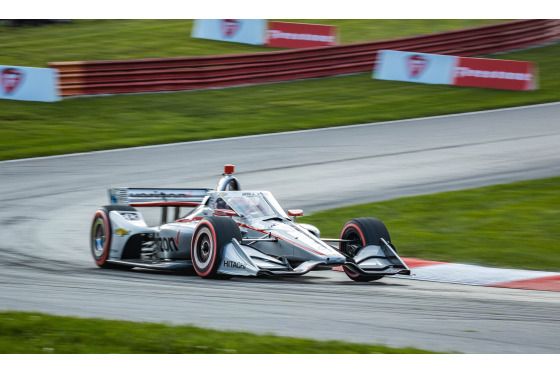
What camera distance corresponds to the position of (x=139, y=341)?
6.77 m

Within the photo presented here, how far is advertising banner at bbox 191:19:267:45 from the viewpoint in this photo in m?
34.4

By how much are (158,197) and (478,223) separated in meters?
5.37

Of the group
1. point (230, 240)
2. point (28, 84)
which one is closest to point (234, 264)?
point (230, 240)

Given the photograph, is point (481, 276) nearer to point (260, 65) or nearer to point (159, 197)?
point (159, 197)

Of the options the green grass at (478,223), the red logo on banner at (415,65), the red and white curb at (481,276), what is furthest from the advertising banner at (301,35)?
the red and white curb at (481,276)

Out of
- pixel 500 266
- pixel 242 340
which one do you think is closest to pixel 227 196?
pixel 500 266

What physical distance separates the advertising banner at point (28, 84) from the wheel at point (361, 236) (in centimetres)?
1541

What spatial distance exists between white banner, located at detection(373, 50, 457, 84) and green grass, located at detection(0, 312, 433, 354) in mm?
22564

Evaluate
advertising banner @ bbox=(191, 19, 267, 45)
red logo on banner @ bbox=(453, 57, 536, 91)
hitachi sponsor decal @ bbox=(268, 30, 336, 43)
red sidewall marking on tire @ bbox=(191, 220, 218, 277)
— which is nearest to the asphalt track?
red sidewall marking on tire @ bbox=(191, 220, 218, 277)

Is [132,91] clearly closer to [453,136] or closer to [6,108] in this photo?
[6,108]

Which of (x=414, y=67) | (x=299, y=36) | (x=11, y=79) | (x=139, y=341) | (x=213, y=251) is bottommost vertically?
(x=139, y=341)

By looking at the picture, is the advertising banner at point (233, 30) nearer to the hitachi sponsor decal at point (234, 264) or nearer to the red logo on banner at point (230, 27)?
the red logo on banner at point (230, 27)

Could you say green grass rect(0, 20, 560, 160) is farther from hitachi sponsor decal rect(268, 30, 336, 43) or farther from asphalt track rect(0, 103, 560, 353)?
hitachi sponsor decal rect(268, 30, 336, 43)

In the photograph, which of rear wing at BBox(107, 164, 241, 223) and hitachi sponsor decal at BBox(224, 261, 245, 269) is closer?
hitachi sponsor decal at BBox(224, 261, 245, 269)
